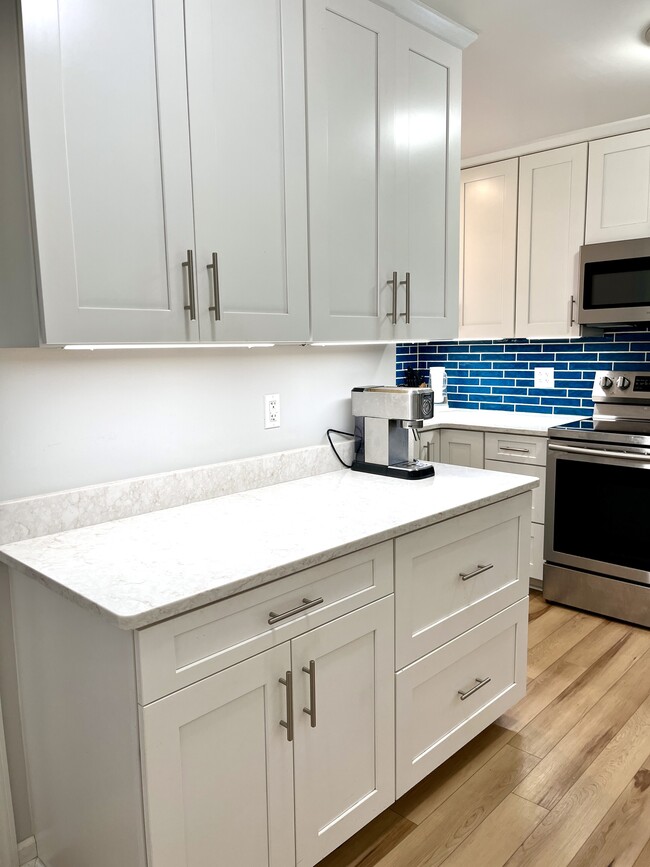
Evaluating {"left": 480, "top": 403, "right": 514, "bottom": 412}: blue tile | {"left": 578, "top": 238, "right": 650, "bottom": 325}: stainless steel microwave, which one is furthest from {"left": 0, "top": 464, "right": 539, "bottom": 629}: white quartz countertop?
{"left": 480, "top": 403, "right": 514, "bottom": 412}: blue tile

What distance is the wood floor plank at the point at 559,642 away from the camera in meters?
2.66

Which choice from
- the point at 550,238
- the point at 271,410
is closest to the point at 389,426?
the point at 271,410

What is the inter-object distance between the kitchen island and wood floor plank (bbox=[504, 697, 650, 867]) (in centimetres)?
31

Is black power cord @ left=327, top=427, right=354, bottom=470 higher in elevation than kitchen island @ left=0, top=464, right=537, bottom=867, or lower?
higher

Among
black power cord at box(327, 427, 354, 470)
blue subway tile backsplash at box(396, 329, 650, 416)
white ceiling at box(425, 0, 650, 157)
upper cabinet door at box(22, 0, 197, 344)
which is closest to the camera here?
upper cabinet door at box(22, 0, 197, 344)

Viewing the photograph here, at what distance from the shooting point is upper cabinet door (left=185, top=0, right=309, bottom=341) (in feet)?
5.04

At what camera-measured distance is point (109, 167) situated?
1375 millimetres

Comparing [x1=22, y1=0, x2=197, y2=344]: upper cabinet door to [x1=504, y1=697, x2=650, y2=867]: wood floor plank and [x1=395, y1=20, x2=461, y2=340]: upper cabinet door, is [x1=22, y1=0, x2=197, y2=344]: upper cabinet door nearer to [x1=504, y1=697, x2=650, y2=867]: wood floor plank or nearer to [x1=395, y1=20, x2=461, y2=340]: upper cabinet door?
[x1=395, y1=20, x2=461, y2=340]: upper cabinet door

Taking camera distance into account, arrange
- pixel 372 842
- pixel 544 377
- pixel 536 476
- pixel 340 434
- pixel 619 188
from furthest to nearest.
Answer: pixel 544 377, pixel 536 476, pixel 619 188, pixel 340 434, pixel 372 842

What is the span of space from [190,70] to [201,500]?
3.76 ft

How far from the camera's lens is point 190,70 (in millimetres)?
1493

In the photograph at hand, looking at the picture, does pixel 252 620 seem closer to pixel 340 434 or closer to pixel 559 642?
pixel 340 434

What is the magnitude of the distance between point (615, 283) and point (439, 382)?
4.31ft

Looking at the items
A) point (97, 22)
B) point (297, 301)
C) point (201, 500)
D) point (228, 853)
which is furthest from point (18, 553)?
point (97, 22)
